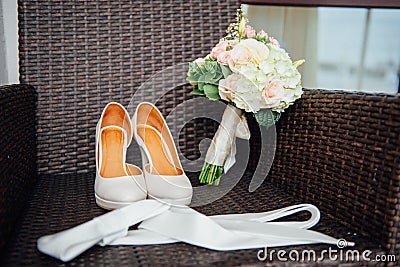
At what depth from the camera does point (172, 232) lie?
0.70 metres

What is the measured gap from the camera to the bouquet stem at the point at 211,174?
988 mm

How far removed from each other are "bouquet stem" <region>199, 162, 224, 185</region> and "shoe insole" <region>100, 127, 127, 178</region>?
7.4 inches

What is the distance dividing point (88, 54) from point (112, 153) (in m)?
0.30

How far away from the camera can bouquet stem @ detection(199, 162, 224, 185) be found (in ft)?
3.24

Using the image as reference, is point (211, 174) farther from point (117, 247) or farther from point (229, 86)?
point (117, 247)

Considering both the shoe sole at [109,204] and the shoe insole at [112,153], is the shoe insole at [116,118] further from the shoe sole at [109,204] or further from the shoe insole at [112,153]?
the shoe sole at [109,204]

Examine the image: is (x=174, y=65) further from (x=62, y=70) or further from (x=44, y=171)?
(x=44, y=171)

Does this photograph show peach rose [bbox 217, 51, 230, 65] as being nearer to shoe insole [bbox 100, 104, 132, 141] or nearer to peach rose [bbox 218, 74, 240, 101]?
peach rose [bbox 218, 74, 240, 101]

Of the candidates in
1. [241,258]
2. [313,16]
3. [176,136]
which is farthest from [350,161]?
[313,16]

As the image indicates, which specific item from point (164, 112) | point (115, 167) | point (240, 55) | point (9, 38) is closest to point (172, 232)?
point (115, 167)

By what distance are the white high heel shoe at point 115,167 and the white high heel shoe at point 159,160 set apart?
24 millimetres

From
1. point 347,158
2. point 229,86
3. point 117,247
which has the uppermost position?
point 229,86

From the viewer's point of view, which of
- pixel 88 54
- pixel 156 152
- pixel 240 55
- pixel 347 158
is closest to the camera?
pixel 347 158

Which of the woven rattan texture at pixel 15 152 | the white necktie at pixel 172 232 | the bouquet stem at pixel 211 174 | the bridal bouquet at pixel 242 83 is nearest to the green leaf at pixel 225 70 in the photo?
the bridal bouquet at pixel 242 83
